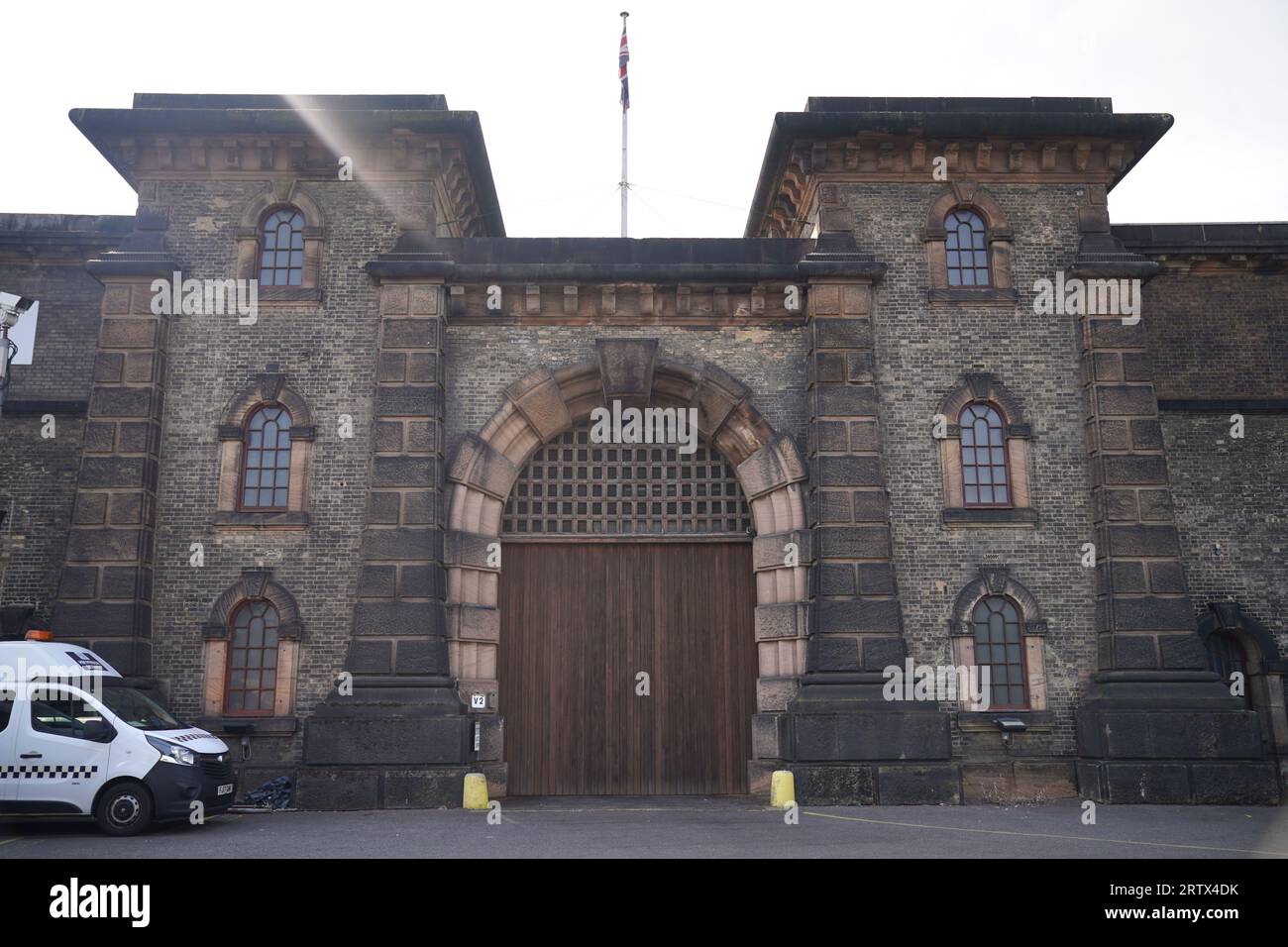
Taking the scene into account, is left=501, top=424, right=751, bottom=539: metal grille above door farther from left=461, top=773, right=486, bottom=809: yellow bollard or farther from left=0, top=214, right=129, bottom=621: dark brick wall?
left=0, top=214, right=129, bottom=621: dark brick wall

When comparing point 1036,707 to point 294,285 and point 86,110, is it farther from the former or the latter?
point 86,110

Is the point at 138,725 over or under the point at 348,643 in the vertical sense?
under

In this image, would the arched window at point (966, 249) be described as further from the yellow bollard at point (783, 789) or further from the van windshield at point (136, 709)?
the van windshield at point (136, 709)

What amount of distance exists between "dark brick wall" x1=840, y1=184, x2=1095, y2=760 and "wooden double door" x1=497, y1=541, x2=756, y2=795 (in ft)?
9.19

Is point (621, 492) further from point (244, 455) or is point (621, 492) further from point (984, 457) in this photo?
point (244, 455)

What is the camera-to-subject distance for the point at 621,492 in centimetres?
1756

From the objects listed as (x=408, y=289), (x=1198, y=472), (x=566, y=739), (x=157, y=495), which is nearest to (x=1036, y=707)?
(x=1198, y=472)

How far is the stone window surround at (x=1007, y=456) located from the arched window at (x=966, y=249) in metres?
1.67

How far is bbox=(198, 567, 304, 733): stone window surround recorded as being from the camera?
1574 centimetres

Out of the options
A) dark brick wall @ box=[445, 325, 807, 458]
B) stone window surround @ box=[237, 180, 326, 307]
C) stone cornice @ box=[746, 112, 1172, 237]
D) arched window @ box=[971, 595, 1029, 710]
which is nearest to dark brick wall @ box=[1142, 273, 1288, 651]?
stone cornice @ box=[746, 112, 1172, 237]

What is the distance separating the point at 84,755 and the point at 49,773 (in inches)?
16.1

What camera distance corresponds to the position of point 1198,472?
18328 mm

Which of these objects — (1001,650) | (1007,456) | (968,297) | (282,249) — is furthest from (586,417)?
(1001,650)
